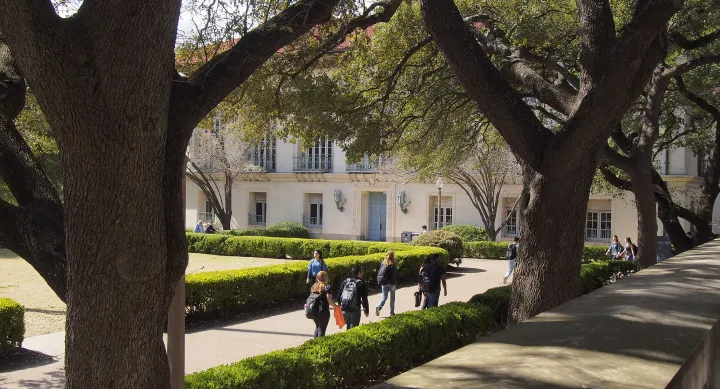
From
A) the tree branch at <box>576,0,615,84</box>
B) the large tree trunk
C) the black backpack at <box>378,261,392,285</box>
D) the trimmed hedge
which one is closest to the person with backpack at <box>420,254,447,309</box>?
the black backpack at <box>378,261,392,285</box>

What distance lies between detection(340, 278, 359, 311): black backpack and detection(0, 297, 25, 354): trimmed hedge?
16.3 ft

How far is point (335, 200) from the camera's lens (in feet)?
127

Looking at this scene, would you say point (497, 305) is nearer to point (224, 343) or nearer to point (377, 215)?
point (224, 343)

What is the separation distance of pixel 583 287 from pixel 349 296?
5332mm

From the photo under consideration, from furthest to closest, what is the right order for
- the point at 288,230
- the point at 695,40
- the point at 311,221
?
the point at 311,221, the point at 288,230, the point at 695,40

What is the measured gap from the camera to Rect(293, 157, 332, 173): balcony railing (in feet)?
130

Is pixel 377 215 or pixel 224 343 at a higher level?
pixel 377 215

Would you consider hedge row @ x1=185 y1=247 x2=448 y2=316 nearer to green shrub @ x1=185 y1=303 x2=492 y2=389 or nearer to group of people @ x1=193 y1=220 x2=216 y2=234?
green shrub @ x1=185 y1=303 x2=492 y2=389

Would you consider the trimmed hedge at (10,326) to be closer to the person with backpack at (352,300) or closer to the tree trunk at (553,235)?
the person with backpack at (352,300)

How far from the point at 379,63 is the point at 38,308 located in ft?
29.3

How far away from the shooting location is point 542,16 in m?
11.9

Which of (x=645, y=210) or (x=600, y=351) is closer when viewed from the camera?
(x=600, y=351)

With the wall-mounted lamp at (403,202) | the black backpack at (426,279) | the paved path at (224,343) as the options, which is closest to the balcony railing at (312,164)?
the wall-mounted lamp at (403,202)

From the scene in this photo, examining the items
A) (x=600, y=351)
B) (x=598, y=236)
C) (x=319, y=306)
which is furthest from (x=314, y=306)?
(x=598, y=236)
